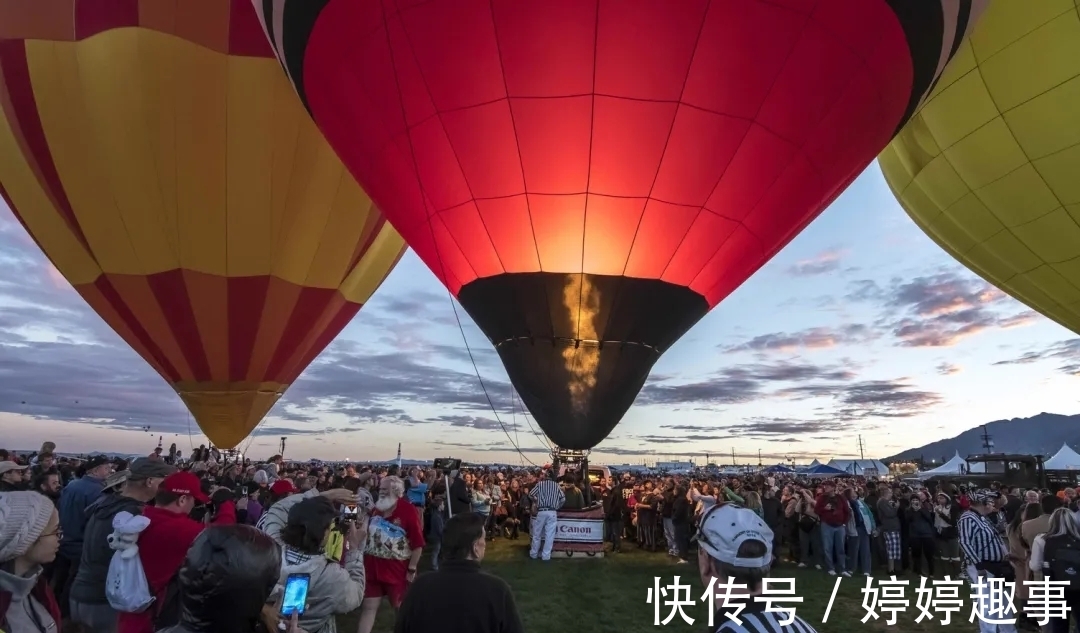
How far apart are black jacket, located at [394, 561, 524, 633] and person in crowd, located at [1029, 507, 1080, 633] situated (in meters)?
3.66

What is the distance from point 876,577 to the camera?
8.52 m

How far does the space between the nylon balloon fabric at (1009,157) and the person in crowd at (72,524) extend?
351 inches

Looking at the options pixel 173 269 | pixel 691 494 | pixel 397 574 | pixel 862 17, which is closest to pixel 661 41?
pixel 862 17

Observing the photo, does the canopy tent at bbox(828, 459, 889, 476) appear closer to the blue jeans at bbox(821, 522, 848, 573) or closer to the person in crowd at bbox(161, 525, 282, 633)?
the blue jeans at bbox(821, 522, 848, 573)

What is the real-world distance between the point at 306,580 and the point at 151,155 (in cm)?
894

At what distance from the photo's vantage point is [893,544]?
29.5 feet

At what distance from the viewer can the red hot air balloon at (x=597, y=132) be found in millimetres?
4723

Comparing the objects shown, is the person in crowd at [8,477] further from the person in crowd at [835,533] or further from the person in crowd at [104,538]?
the person in crowd at [835,533]

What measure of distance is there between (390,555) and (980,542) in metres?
4.14

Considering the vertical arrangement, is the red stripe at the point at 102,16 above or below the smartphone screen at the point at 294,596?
above

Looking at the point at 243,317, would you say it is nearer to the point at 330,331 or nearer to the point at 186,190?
the point at 330,331

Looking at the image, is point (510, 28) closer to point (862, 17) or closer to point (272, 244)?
point (862, 17)

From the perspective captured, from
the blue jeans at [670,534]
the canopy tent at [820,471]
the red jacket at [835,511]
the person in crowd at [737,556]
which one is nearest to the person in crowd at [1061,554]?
the person in crowd at [737,556]

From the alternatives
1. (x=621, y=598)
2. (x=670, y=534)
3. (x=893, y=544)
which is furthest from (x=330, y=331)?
(x=893, y=544)
